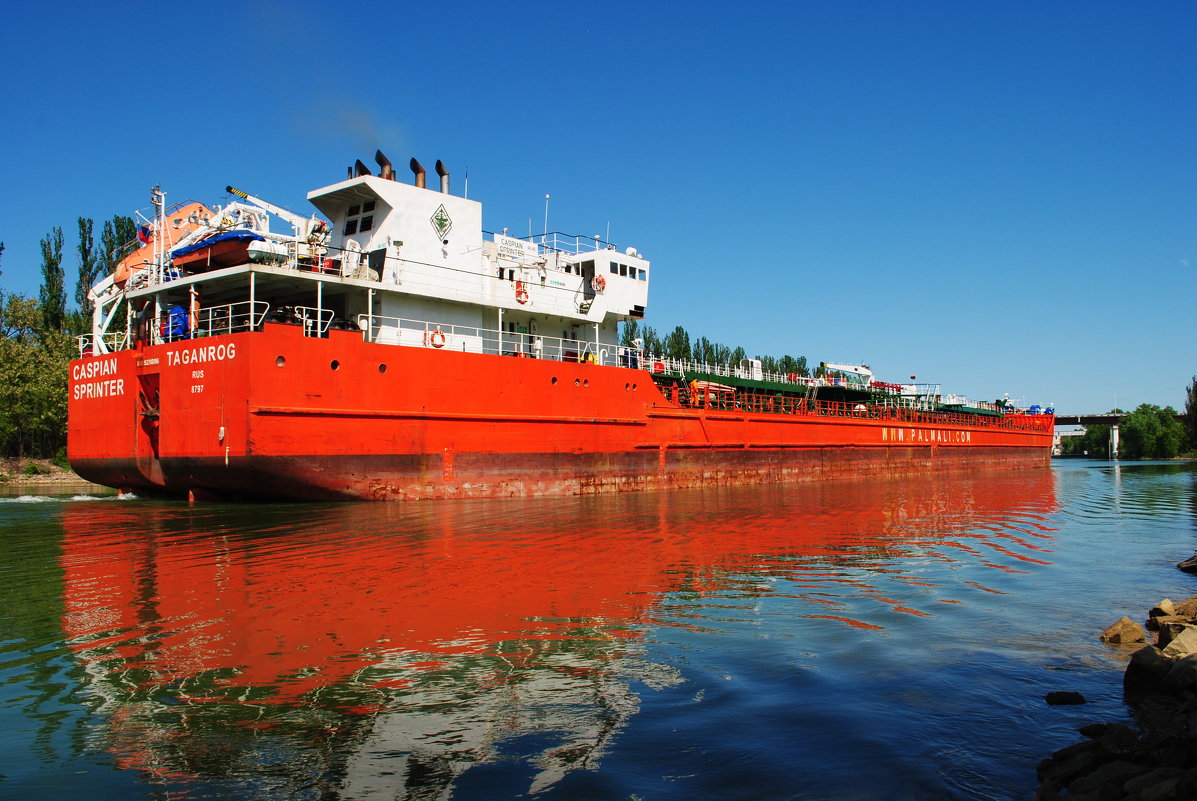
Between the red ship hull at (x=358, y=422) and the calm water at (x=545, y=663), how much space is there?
370 centimetres

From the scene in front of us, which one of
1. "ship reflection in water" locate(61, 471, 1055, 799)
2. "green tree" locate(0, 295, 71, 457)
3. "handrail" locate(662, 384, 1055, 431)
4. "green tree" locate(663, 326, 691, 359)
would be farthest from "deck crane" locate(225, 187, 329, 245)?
"green tree" locate(663, 326, 691, 359)

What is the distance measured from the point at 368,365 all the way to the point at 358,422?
3.91 ft

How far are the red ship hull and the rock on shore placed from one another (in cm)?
1366

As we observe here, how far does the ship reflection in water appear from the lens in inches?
147

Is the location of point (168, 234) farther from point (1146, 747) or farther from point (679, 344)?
point (679, 344)

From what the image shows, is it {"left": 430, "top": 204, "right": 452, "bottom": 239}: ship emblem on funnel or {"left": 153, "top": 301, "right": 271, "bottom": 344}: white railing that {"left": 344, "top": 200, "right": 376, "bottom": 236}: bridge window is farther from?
{"left": 153, "top": 301, "right": 271, "bottom": 344}: white railing

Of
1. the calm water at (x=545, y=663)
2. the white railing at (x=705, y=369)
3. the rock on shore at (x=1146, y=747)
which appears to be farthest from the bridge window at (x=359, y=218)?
the rock on shore at (x=1146, y=747)

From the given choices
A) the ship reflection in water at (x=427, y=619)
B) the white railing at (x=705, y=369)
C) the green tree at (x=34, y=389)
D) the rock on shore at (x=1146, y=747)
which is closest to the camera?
the rock on shore at (x=1146, y=747)

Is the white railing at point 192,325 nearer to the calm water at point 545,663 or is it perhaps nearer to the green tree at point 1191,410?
the calm water at point 545,663

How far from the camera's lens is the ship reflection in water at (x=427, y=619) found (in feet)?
12.2

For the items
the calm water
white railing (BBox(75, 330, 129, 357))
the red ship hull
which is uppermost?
white railing (BBox(75, 330, 129, 357))

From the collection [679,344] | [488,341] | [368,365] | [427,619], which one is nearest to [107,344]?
[368,365]

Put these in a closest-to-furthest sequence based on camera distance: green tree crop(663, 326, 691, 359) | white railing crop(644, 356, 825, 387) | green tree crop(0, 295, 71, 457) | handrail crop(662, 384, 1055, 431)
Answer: white railing crop(644, 356, 825, 387), handrail crop(662, 384, 1055, 431), green tree crop(0, 295, 71, 457), green tree crop(663, 326, 691, 359)

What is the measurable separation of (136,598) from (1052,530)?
46.1ft
